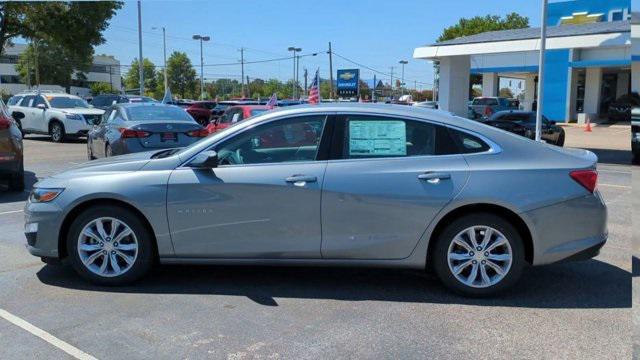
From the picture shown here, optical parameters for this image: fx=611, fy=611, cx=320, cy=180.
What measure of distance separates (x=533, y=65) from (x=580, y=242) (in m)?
36.5

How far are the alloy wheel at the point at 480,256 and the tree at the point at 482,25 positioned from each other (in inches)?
2212

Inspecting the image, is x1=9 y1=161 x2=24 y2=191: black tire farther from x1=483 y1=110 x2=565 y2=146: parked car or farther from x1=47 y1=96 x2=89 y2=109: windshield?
x1=483 y1=110 x2=565 y2=146: parked car

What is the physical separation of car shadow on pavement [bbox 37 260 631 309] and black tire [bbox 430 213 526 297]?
0.09 m

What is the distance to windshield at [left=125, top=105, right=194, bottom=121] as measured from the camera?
11.4m

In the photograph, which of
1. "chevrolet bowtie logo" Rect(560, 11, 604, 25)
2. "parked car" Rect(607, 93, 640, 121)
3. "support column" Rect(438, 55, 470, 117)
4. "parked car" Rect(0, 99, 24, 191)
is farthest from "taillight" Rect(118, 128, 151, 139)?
"chevrolet bowtie logo" Rect(560, 11, 604, 25)

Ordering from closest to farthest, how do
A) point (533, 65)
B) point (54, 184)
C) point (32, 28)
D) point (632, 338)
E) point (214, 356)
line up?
point (214, 356) < point (632, 338) < point (54, 184) < point (32, 28) < point (533, 65)

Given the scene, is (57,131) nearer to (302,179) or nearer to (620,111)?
(302,179)

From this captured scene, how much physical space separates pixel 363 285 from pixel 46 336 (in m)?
2.51

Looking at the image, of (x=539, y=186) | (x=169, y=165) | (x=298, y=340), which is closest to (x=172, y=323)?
(x=298, y=340)

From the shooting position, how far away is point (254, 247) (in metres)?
5.01

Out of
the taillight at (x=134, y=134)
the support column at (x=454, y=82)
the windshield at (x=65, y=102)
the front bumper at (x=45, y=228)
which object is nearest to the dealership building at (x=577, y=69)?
the support column at (x=454, y=82)

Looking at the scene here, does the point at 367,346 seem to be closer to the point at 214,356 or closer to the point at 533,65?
the point at 214,356

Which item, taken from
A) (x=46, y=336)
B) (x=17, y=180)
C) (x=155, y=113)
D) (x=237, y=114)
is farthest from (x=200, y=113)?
(x=46, y=336)

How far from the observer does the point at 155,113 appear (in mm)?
11633
